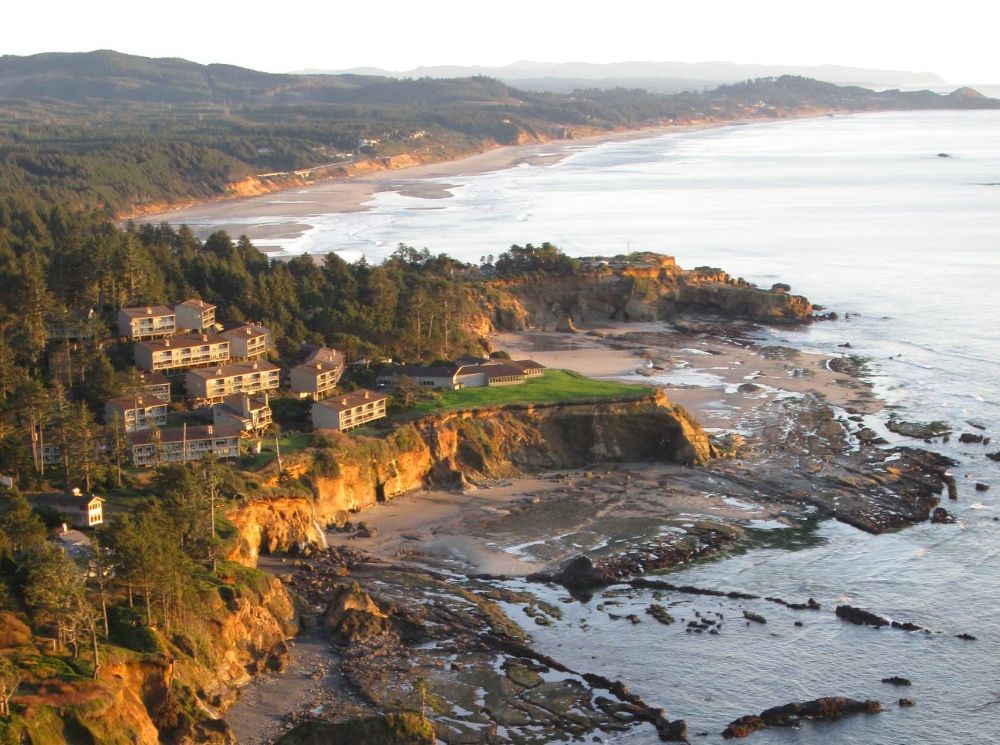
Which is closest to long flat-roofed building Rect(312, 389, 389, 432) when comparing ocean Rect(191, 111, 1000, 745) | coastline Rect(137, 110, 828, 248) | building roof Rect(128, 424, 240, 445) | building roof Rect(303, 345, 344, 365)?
building roof Rect(128, 424, 240, 445)

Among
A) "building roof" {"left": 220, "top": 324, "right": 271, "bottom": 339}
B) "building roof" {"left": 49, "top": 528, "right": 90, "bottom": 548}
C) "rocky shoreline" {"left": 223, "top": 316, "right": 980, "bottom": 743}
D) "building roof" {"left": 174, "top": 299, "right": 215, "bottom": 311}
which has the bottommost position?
"rocky shoreline" {"left": 223, "top": 316, "right": 980, "bottom": 743}

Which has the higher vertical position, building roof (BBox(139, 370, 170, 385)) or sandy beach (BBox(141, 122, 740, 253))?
sandy beach (BBox(141, 122, 740, 253))

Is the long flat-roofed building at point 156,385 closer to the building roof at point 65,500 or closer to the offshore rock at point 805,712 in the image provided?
the building roof at point 65,500

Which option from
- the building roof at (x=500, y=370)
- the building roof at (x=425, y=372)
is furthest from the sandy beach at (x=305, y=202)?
the building roof at (x=500, y=370)

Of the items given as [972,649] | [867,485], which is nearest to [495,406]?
[867,485]

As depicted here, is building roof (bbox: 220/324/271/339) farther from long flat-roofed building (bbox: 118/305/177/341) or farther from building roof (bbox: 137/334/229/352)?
long flat-roofed building (bbox: 118/305/177/341)

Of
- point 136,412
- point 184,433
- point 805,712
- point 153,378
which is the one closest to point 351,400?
point 184,433

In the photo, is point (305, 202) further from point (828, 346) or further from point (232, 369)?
point (232, 369)
